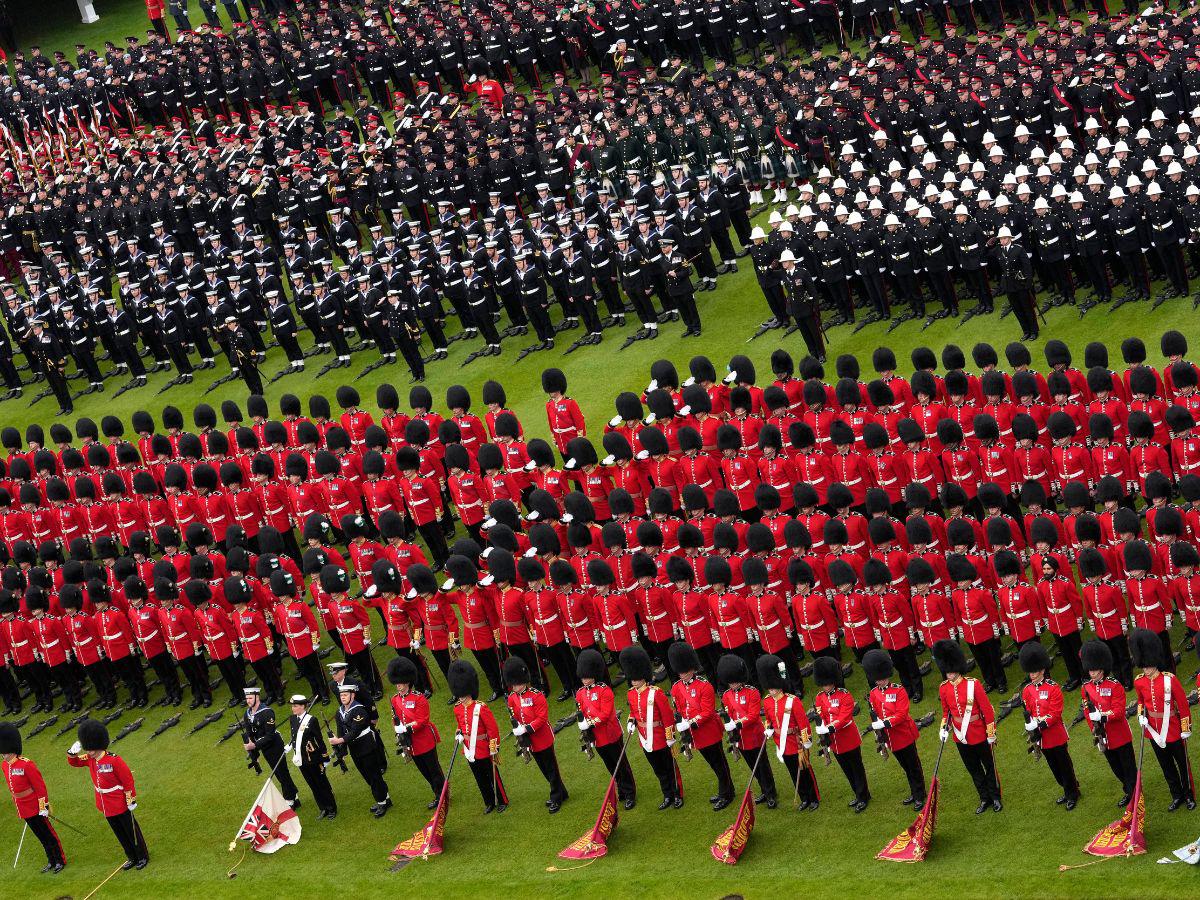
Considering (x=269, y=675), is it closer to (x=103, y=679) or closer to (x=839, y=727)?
(x=103, y=679)

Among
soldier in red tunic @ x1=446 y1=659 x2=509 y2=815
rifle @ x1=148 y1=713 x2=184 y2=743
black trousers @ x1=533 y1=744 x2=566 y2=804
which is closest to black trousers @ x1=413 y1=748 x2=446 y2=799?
soldier in red tunic @ x1=446 y1=659 x2=509 y2=815

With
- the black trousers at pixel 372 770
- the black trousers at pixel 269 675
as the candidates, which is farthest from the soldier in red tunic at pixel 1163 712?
the black trousers at pixel 269 675

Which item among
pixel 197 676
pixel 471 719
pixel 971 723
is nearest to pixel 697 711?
pixel 471 719

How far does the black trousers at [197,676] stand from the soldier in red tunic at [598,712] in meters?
6.59

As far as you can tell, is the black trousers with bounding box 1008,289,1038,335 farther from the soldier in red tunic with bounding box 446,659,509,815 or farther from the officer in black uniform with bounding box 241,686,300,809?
the officer in black uniform with bounding box 241,686,300,809

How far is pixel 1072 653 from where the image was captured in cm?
1866

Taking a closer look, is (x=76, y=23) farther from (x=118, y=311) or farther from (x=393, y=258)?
(x=393, y=258)

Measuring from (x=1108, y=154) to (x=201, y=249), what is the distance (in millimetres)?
16380

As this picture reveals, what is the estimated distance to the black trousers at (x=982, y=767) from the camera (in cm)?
1678

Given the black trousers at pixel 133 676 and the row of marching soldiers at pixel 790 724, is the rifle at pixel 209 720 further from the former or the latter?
the row of marching soldiers at pixel 790 724

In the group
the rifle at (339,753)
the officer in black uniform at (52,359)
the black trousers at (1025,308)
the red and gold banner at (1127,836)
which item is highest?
the officer in black uniform at (52,359)

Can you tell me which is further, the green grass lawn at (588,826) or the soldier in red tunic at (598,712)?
the soldier in red tunic at (598,712)

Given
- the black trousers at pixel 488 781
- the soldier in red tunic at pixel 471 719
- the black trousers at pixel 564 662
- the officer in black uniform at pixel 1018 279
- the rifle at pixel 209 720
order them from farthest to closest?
1. the officer in black uniform at pixel 1018 279
2. the rifle at pixel 209 720
3. the black trousers at pixel 564 662
4. the black trousers at pixel 488 781
5. the soldier in red tunic at pixel 471 719

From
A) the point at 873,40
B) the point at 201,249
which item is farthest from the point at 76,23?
the point at 873,40
